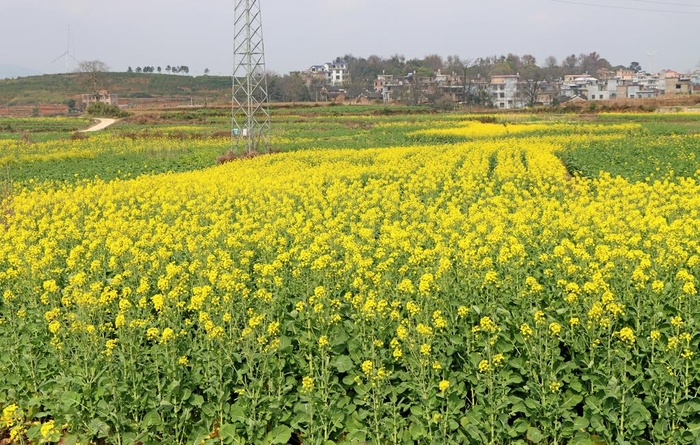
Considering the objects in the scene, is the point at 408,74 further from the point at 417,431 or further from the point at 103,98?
the point at 417,431

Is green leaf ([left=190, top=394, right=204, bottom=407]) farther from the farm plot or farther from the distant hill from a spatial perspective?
the distant hill

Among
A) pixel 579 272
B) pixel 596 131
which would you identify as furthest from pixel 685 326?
pixel 596 131

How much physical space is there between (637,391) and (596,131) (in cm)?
3924

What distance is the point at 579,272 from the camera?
6.59m

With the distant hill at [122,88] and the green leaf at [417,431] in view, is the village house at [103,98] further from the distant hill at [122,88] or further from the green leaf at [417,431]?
the green leaf at [417,431]

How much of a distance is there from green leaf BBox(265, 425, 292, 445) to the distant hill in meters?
125

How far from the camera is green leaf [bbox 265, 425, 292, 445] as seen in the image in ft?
16.5

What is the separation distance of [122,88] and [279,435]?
163830 millimetres

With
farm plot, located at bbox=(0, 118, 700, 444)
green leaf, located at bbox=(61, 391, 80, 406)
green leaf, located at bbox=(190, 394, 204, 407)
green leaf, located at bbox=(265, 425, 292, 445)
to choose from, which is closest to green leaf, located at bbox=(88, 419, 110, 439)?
farm plot, located at bbox=(0, 118, 700, 444)

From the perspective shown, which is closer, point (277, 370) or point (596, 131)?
point (277, 370)

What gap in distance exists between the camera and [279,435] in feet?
16.6

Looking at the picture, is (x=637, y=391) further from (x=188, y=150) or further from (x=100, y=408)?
(x=188, y=150)

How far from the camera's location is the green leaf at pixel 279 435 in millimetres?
5023

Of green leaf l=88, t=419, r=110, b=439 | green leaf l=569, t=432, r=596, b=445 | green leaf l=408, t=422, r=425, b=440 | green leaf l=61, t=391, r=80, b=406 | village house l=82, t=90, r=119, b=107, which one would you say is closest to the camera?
green leaf l=569, t=432, r=596, b=445
